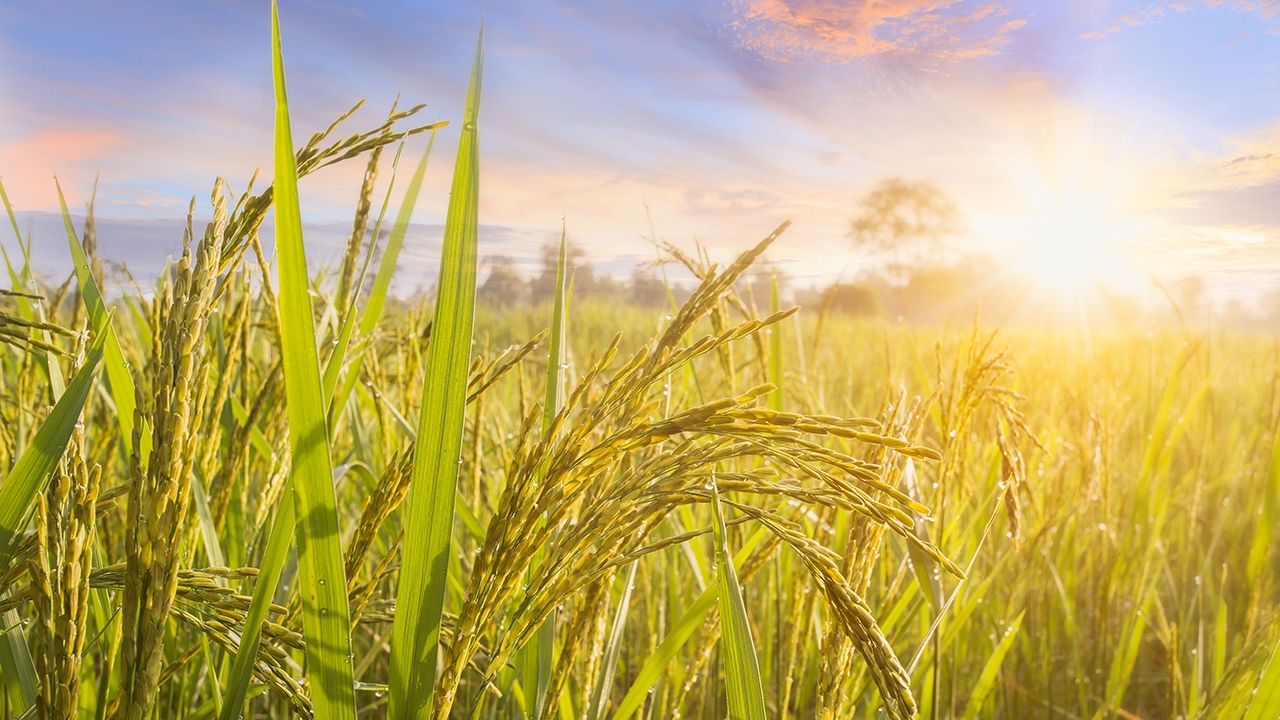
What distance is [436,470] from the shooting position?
66 centimetres

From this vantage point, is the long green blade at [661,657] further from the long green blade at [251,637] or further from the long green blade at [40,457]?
the long green blade at [40,457]

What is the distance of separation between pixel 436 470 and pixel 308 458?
114 millimetres

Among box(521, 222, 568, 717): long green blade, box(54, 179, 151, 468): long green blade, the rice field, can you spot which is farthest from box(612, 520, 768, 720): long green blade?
box(54, 179, 151, 468): long green blade

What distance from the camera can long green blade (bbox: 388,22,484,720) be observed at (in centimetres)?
66

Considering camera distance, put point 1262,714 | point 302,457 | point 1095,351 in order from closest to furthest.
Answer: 1. point 302,457
2. point 1262,714
3. point 1095,351

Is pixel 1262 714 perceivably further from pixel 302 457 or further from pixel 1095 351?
pixel 1095 351

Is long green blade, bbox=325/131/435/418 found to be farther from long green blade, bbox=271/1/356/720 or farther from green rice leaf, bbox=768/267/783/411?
green rice leaf, bbox=768/267/783/411

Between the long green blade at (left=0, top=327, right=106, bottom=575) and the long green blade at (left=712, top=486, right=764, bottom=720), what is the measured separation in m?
0.67

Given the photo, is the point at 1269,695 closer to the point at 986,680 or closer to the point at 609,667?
the point at 986,680

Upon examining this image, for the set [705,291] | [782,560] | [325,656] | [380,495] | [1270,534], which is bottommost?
[782,560]

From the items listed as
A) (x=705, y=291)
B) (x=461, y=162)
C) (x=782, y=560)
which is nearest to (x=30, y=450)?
(x=461, y=162)

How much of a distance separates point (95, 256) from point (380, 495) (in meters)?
1.68

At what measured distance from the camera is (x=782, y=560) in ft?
6.16

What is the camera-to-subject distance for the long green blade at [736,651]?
2.21 feet
